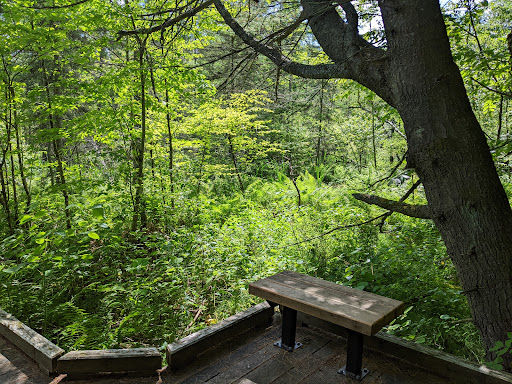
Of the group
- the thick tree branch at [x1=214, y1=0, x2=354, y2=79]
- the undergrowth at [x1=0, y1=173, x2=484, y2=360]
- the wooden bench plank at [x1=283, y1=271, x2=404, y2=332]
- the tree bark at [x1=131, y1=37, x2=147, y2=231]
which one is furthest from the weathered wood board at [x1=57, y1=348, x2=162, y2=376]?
the tree bark at [x1=131, y1=37, x2=147, y2=231]

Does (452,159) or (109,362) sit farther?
(109,362)

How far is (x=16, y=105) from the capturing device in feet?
18.9

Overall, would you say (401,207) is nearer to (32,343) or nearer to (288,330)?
(288,330)

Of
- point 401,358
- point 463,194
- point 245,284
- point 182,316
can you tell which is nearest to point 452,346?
point 401,358

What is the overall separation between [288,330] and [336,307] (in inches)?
25.4

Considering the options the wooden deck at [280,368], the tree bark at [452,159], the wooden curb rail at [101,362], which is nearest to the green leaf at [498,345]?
the tree bark at [452,159]

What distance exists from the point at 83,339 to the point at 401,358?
8.82ft

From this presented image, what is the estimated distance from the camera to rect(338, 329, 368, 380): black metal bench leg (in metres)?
2.46

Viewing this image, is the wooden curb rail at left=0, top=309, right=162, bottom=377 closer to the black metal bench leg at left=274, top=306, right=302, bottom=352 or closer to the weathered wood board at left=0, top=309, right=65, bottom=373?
the weathered wood board at left=0, top=309, right=65, bottom=373

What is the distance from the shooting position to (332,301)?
255cm

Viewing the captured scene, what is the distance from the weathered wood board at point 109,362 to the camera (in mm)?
2529

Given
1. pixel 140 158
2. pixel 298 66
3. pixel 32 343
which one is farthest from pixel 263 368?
pixel 140 158

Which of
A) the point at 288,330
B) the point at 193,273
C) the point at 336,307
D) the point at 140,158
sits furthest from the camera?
the point at 140,158

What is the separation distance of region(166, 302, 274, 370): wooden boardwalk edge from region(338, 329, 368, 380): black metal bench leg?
38.1 inches
